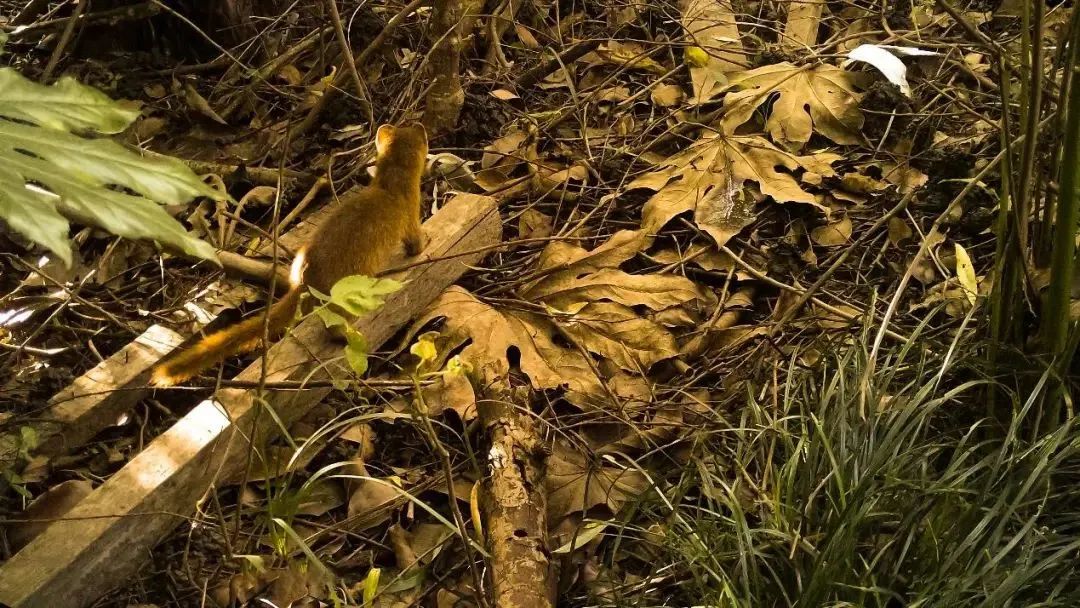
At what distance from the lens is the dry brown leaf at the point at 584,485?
256 cm

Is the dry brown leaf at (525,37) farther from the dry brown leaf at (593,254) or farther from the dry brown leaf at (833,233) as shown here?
the dry brown leaf at (833,233)

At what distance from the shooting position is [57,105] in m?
1.31

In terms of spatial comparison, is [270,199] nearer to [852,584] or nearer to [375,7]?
[375,7]

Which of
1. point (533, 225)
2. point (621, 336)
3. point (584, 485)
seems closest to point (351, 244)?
point (533, 225)

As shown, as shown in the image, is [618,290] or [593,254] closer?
[618,290]

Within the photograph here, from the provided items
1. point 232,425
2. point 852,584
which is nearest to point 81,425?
point 232,425

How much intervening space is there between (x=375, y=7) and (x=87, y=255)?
1815 mm

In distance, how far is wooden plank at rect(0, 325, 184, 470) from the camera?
2.74 m

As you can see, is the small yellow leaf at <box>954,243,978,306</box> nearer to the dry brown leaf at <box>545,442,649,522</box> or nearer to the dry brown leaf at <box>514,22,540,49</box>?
the dry brown leaf at <box>545,442,649,522</box>

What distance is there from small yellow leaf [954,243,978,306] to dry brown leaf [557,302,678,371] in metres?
0.89

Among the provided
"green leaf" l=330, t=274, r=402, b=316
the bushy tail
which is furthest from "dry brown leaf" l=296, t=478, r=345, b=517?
"green leaf" l=330, t=274, r=402, b=316

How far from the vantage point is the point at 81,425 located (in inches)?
110

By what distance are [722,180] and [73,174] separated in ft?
8.84

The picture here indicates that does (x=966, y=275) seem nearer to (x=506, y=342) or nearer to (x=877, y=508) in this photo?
(x=877, y=508)
